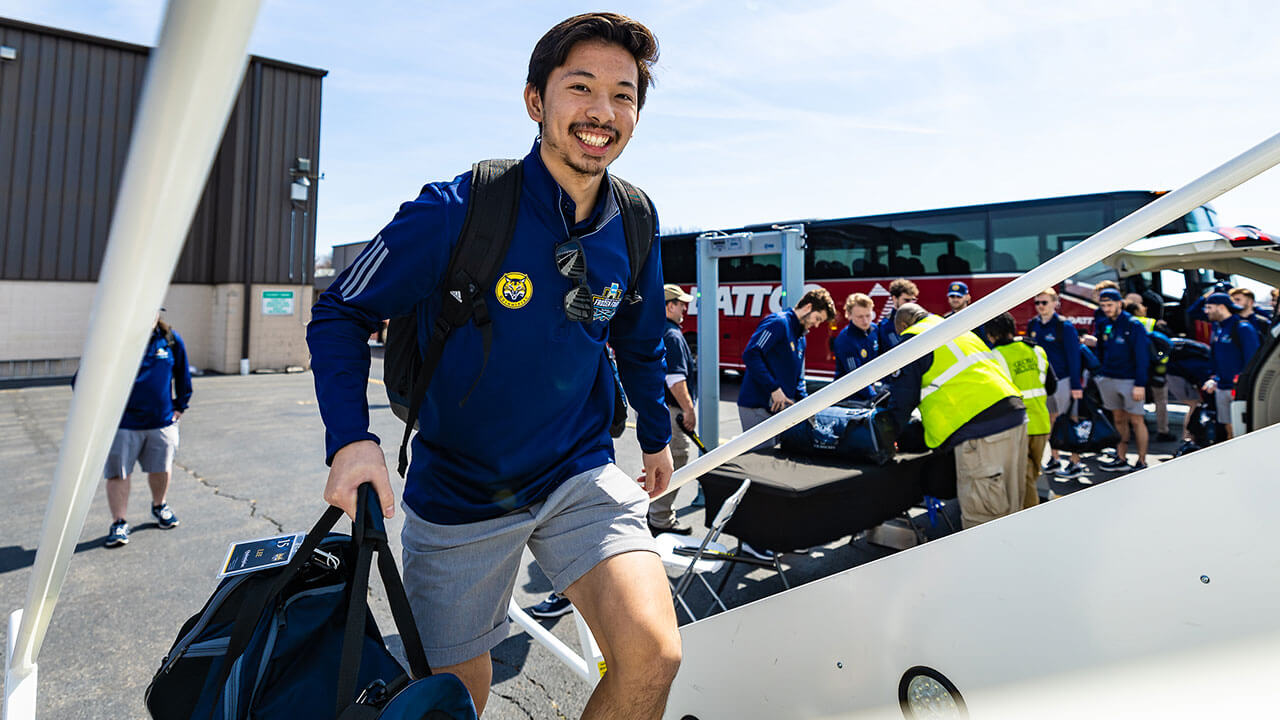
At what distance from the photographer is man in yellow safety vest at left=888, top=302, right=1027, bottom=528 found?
13.4 ft

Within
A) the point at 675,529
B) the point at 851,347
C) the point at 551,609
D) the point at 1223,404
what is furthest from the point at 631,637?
the point at 1223,404

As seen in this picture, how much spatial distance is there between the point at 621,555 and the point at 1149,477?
3.38 ft

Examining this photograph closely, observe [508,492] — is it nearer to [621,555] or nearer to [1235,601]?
[621,555]

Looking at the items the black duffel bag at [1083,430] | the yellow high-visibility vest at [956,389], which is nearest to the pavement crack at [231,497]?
the yellow high-visibility vest at [956,389]

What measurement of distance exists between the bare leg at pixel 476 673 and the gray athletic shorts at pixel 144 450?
4068mm

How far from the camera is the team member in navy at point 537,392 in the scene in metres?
1.49

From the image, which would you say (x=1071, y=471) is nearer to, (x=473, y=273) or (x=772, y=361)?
(x=772, y=361)

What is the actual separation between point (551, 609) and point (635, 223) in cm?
245

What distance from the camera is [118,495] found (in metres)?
4.59

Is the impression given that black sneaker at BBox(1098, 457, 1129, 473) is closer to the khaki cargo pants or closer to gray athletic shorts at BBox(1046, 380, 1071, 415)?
gray athletic shorts at BBox(1046, 380, 1071, 415)

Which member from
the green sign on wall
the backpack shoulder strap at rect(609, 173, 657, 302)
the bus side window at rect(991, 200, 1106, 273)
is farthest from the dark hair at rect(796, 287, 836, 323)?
the green sign on wall

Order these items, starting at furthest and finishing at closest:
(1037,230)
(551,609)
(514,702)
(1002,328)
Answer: (1037,230)
(1002,328)
(551,609)
(514,702)

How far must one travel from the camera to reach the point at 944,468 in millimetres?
4258

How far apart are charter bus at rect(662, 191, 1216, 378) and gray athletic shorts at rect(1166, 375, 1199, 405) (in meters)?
2.16
